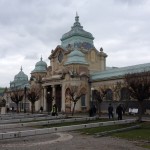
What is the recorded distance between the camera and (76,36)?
2454 inches

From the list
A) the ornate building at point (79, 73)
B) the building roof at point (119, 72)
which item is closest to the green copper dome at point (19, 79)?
the ornate building at point (79, 73)

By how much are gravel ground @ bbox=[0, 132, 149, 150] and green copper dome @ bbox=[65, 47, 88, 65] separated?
37731mm

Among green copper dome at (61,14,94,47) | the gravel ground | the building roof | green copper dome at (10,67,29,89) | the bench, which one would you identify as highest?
green copper dome at (61,14,94,47)

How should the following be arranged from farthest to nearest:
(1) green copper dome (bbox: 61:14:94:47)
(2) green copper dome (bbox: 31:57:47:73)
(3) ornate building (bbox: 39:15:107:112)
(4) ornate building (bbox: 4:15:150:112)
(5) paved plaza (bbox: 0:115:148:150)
→ (2) green copper dome (bbox: 31:57:47:73), (1) green copper dome (bbox: 61:14:94:47), (3) ornate building (bbox: 39:15:107:112), (4) ornate building (bbox: 4:15:150:112), (5) paved plaza (bbox: 0:115:148:150)

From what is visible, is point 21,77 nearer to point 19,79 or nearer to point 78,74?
point 19,79

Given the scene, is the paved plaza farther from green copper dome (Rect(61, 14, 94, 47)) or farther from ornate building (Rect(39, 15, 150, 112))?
green copper dome (Rect(61, 14, 94, 47))

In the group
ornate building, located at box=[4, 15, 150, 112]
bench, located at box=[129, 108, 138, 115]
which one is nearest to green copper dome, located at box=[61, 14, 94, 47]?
ornate building, located at box=[4, 15, 150, 112]

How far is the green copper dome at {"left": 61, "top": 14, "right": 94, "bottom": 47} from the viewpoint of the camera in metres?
62.1

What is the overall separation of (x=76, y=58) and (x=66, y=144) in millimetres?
41107

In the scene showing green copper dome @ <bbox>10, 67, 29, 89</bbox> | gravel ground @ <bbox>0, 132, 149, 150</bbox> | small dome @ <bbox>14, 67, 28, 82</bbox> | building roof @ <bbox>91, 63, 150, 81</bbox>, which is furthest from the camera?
small dome @ <bbox>14, 67, 28, 82</bbox>

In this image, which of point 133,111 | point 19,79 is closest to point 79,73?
point 133,111

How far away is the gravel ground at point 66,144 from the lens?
50.4 feet

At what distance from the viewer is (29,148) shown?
50.1 ft

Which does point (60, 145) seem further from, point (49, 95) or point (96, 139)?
point (49, 95)
